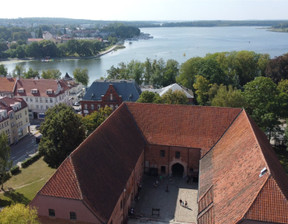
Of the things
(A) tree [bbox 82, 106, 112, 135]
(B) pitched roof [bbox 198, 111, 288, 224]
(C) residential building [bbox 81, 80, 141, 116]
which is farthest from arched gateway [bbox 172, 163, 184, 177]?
(C) residential building [bbox 81, 80, 141, 116]

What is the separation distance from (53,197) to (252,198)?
50.6 ft

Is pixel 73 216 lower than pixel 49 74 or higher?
lower

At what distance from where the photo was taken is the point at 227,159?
3047cm

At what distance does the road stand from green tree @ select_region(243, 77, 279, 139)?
37510mm

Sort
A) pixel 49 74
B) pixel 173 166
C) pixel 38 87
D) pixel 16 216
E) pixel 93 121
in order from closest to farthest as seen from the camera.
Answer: pixel 16 216, pixel 173 166, pixel 93 121, pixel 38 87, pixel 49 74

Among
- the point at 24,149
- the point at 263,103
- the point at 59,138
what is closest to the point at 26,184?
the point at 59,138

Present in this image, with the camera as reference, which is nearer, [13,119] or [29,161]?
[29,161]

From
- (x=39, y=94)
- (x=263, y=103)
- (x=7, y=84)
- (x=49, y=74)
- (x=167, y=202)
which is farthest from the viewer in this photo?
(x=49, y=74)

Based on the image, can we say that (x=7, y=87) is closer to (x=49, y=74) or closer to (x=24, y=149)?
(x=49, y=74)

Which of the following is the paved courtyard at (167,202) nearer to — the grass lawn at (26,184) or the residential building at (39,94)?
the grass lawn at (26,184)

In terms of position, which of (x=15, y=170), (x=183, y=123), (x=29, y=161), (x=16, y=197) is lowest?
(x=16, y=197)

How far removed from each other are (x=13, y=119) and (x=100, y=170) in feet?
120

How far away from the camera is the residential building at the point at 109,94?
65.0m

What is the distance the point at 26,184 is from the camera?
1658 inches
